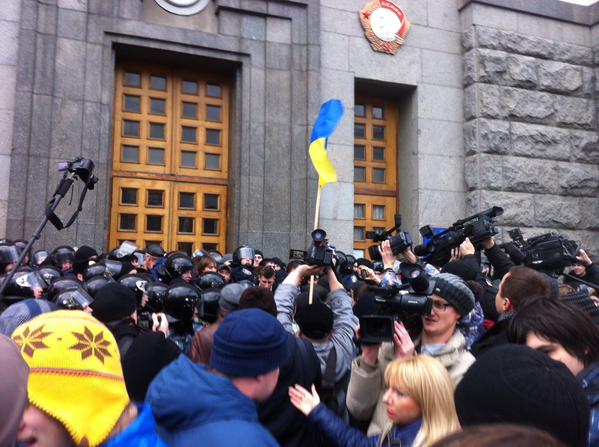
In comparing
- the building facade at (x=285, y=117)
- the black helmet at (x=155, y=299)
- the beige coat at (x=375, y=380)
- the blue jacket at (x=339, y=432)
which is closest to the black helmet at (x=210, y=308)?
the black helmet at (x=155, y=299)

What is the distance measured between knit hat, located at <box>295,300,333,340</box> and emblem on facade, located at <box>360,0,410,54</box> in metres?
8.77

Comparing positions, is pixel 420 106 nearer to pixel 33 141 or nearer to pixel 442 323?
pixel 33 141

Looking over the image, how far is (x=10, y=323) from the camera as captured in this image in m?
2.91

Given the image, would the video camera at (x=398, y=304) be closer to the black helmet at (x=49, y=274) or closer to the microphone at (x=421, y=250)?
the microphone at (x=421, y=250)

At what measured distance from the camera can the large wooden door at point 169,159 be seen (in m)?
9.99

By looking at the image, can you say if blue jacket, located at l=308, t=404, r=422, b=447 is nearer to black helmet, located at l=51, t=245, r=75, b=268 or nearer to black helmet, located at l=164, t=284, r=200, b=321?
black helmet, located at l=164, t=284, r=200, b=321

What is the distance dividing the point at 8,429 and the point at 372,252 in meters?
4.14

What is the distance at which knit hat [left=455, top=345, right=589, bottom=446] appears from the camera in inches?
55.7

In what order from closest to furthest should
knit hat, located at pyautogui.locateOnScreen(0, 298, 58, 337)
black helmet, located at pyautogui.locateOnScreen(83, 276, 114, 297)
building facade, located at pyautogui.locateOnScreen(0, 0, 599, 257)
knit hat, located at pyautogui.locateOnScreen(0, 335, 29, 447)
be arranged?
knit hat, located at pyautogui.locateOnScreen(0, 335, 29, 447), knit hat, located at pyautogui.locateOnScreen(0, 298, 58, 337), black helmet, located at pyautogui.locateOnScreen(83, 276, 114, 297), building facade, located at pyautogui.locateOnScreen(0, 0, 599, 257)

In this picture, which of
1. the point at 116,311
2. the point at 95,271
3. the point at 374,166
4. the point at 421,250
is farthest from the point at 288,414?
the point at 374,166

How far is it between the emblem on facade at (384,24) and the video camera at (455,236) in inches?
250

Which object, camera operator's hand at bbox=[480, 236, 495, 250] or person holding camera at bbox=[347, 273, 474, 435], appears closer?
person holding camera at bbox=[347, 273, 474, 435]

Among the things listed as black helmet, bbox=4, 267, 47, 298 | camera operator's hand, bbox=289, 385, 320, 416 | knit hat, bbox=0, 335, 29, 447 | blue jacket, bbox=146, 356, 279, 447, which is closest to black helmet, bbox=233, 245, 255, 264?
black helmet, bbox=4, 267, 47, 298

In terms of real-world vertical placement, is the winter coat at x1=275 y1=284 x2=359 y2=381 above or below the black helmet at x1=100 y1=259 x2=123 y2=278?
below
